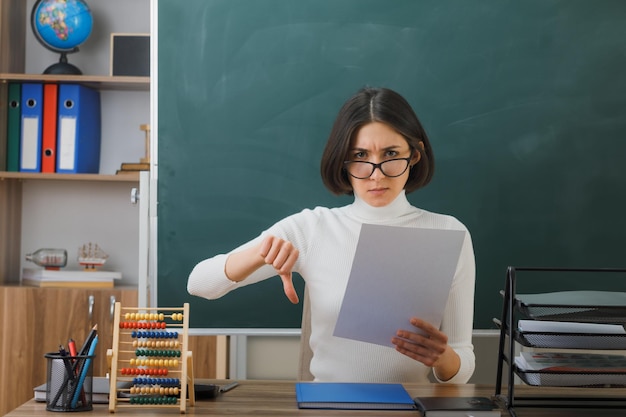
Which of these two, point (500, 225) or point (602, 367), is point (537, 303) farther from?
point (500, 225)

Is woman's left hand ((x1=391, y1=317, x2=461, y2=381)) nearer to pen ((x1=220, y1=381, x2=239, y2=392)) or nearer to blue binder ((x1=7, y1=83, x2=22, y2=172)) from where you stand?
pen ((x1=220, y1=381, x2=239, y2=392))

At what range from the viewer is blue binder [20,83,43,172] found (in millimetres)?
3293

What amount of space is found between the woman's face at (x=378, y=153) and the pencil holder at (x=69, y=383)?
0.97 m

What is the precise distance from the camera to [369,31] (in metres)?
2.93

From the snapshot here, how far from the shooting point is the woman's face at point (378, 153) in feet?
7.16

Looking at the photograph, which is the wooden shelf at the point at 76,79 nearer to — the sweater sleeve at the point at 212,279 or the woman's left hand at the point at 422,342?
the sweater sleeve at the point at 212,279

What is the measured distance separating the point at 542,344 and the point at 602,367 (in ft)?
0.38

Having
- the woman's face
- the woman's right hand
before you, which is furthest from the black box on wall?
the woman's right hand

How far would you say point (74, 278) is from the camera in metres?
3.23

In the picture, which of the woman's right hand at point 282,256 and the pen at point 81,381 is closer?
the pen at point 81,381

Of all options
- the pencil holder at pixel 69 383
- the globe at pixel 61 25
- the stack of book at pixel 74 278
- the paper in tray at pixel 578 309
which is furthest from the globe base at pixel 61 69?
the paper in tray at pixel 578 309

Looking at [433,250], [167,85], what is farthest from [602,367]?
[167,85]

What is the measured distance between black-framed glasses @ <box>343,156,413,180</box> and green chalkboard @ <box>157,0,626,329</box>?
71cm

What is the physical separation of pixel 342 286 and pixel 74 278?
144 centimetres
